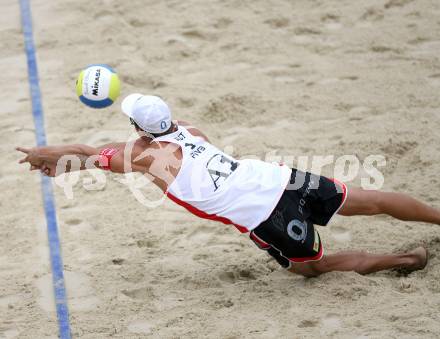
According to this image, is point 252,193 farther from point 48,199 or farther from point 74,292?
point 48,199

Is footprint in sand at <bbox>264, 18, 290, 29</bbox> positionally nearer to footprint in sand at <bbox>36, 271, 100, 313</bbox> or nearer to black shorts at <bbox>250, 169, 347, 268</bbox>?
black shorts at <bbox>250, 169, 347, 268</bbox>

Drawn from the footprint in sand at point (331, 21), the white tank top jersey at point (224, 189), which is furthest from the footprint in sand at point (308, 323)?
the footprint in sand at point (331, 21)

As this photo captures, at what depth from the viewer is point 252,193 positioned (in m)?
4.61

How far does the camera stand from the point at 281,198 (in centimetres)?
464

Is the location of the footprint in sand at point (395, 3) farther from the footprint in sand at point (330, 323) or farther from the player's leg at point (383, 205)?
the footprint in sand at point (330, 323)

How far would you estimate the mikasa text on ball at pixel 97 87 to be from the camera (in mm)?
4988

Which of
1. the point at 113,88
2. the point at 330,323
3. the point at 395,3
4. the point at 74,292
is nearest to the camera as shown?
the point at 330,323

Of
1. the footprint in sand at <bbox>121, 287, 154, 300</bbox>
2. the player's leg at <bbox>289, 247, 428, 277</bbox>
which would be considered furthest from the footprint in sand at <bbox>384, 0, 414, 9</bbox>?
the footprint in sand at <bbox>121, 287, 154, 300</bbox>

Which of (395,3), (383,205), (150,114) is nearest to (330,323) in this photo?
(383,205)

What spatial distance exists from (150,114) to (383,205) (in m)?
1.44

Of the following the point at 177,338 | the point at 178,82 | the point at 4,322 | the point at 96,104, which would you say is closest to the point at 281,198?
the point at 177,338

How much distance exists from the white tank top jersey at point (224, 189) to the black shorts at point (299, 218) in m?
0.06

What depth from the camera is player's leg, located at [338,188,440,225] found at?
4711mm

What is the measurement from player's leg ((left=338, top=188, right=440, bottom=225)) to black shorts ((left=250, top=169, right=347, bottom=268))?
0.06 metres
